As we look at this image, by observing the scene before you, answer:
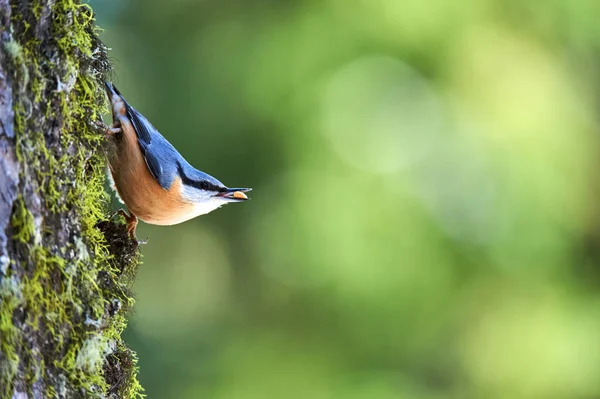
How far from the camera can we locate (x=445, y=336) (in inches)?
225

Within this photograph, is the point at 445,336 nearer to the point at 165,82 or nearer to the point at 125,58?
the point at 165,82

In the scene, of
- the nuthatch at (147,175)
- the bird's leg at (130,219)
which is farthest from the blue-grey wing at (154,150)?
the bird's leg at (130,219)

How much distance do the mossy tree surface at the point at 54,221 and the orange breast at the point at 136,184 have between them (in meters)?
0.54

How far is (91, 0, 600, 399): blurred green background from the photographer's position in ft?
17.2

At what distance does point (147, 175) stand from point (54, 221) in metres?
0.98

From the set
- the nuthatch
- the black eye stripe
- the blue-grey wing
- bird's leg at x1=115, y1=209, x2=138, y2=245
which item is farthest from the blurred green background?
bird's leg at x1=115, y1=209, x2=138, y2=245

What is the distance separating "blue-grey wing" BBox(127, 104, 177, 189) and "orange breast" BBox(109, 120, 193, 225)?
0.02 metres

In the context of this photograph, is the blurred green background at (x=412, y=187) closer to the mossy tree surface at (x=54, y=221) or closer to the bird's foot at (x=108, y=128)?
the bird's foot at (x=108, y=128)

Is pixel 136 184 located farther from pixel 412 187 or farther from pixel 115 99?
pixel 412 187

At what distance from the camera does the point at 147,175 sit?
8.98ft

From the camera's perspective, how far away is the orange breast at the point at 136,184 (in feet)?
8.68

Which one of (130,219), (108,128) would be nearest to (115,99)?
→ (108,128)

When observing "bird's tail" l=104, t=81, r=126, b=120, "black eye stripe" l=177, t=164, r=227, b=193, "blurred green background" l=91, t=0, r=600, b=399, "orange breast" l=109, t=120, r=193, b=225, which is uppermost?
"blurred green background" l=91, t=0, r=600, b=399

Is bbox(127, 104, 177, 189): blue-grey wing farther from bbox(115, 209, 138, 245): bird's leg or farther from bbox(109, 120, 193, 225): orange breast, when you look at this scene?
bbox(115, 209, 138, 245): bird's leg
